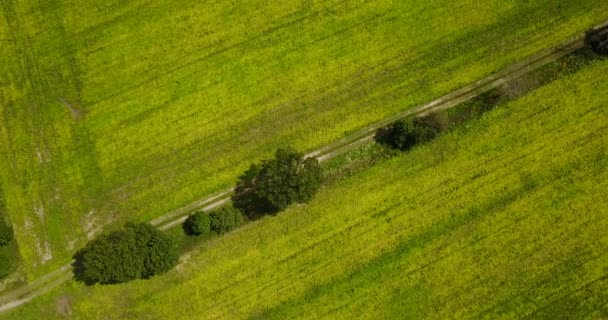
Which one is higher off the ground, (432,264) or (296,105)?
(296,105)

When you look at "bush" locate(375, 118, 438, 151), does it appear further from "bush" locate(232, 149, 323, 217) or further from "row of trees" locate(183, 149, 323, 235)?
"row of trees" locate(183, 149, 323, 235)

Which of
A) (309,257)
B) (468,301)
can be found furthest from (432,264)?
(309,257)

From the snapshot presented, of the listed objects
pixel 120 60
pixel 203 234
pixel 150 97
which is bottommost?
pixel 203 234

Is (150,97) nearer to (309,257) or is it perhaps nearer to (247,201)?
(247,201)

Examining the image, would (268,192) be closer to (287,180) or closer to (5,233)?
(287,180)

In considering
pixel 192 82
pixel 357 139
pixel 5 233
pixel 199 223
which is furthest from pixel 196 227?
pixel 357 139

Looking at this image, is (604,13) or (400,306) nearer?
(400,306)

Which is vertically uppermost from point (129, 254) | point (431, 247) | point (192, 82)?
point (192, 82)
